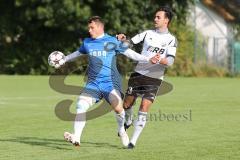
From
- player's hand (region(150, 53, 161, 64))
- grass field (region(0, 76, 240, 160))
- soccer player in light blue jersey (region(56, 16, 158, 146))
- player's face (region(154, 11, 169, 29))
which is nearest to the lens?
grass field (region(0, 76, 240, 160))

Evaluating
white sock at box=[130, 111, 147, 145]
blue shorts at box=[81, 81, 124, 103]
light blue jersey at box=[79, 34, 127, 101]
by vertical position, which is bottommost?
white sock at box=[130, 111, 147, 145]

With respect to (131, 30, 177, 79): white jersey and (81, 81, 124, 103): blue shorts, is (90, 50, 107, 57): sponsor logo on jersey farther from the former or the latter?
(131, 30, 177, 79): white jersey

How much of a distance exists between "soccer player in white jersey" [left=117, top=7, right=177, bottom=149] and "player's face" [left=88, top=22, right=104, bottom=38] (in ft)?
1.09

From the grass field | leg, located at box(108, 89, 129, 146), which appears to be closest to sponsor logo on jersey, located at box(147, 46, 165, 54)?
leg, located at box(108, 89, 129, 146)

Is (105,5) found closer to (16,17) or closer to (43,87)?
(16,17)

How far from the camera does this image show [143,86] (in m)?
11.9

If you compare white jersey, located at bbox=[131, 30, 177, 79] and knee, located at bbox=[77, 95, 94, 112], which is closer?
knee, located at bbox=[77, 95, 94, 112]

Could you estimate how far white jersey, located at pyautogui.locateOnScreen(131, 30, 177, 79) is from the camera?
11.7 meters

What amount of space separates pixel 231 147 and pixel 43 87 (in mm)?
17162

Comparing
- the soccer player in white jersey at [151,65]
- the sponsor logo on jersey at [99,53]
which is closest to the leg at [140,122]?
the soccer player in white jersey at [151,65]

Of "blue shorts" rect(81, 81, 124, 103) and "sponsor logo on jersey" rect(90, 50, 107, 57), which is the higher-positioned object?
"sponsor logo on jersey" rect(90, 50, 107, 57)

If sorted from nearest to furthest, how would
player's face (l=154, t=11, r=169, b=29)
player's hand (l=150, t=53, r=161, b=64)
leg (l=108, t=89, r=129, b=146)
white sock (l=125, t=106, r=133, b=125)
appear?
player's hand (l=150, t=53, r=161, b=64) < leg (l=108, t=89, r=129, b=146) < player's face (l=154, t=11, r=169, b=29) < white sock (l=125, t=106, r=133, b=125)

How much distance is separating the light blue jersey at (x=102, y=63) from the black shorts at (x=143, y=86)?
604 mm

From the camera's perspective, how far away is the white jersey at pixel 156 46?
1172 centimetres
